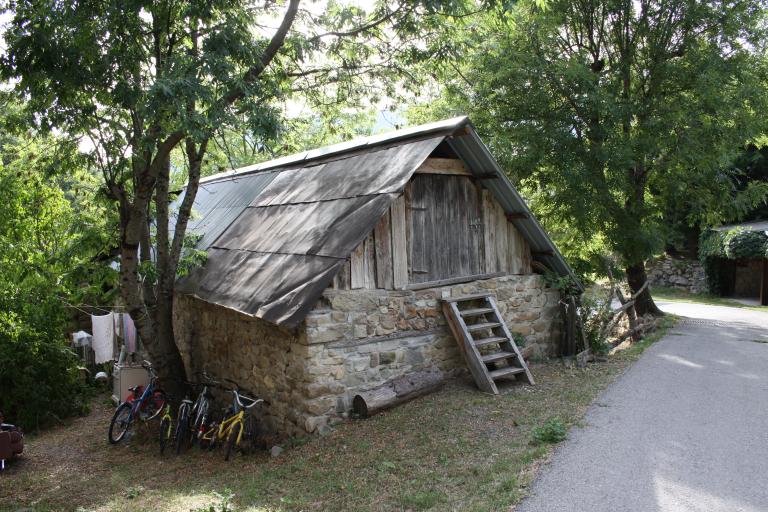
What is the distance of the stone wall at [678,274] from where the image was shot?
23312 mm

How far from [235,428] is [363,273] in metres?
2.69

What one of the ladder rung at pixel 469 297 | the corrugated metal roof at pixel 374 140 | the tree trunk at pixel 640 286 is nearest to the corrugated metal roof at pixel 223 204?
the corrugated metal roof at pixel 374 140

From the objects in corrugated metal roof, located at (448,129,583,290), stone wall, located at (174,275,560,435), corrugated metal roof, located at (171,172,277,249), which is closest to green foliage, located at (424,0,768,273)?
corrugated metal roof, located at (448,129,583,290)

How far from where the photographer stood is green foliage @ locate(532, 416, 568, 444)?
20.2ft

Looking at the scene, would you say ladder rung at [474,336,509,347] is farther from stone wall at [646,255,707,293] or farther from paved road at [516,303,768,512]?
stone wall at [646,255,707,293]

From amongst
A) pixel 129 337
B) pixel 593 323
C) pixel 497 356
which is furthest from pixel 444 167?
pixel 129 337

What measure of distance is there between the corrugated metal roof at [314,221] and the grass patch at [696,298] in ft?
44.3

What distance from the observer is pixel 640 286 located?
1537cm

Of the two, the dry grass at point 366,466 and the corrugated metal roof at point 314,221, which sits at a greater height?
the corrugated metal roof at point 314,221

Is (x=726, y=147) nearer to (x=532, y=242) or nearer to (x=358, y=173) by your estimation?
(x=532, y=242)

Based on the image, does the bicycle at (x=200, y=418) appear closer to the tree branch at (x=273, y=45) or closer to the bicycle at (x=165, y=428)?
the bicycle at (x=165, y=428)

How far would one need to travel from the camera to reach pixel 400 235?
25.9 ft

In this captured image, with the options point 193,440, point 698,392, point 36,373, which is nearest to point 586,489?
point 698,392

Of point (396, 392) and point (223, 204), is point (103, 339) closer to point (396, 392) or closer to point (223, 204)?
point (223, 204)
